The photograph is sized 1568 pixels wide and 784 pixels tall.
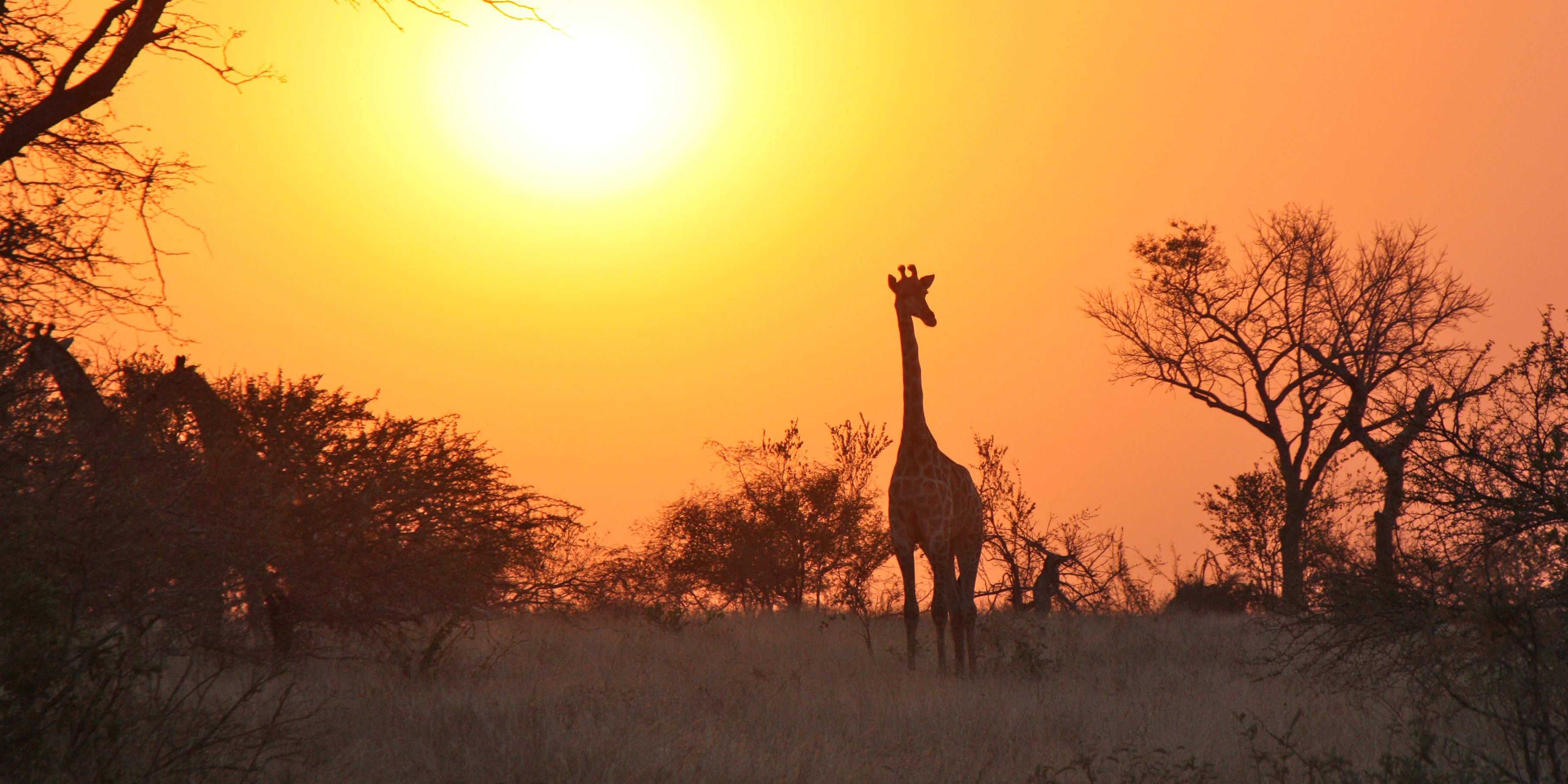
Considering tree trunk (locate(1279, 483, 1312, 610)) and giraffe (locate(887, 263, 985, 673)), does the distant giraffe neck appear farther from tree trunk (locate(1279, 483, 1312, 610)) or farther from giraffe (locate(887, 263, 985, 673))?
tree trunk (locate(1279, 483, 1312, 610))

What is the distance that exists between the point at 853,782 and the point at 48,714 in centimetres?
449

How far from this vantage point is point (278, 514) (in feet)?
29.4

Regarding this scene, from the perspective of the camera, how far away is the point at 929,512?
1284cm

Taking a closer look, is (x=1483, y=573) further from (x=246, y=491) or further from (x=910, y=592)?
(x=246, y=491)

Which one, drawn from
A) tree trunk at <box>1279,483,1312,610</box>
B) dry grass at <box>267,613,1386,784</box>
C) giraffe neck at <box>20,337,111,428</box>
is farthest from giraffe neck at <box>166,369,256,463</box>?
tree trunk at <box>1279,483,1312,610</box>

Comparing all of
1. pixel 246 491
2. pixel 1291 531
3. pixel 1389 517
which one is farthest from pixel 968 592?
pixel 1291 531

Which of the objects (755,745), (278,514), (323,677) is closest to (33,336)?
(278,514)

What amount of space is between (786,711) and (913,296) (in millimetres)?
6016

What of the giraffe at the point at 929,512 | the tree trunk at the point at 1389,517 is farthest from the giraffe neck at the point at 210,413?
the tree trunk at the point at 1389,517

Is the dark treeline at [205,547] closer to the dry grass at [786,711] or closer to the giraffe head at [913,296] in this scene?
the dry grass at [786,711]

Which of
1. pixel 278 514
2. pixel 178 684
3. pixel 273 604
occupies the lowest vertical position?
pixel 178 684

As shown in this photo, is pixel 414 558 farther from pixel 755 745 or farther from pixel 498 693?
pixel 755 745

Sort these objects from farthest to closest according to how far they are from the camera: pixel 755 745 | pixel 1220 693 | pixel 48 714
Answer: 1. pixel 1220 693
2. pixel 755 745
3. pixel 48 714

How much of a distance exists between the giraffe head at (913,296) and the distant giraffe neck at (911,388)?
11 centimetres
